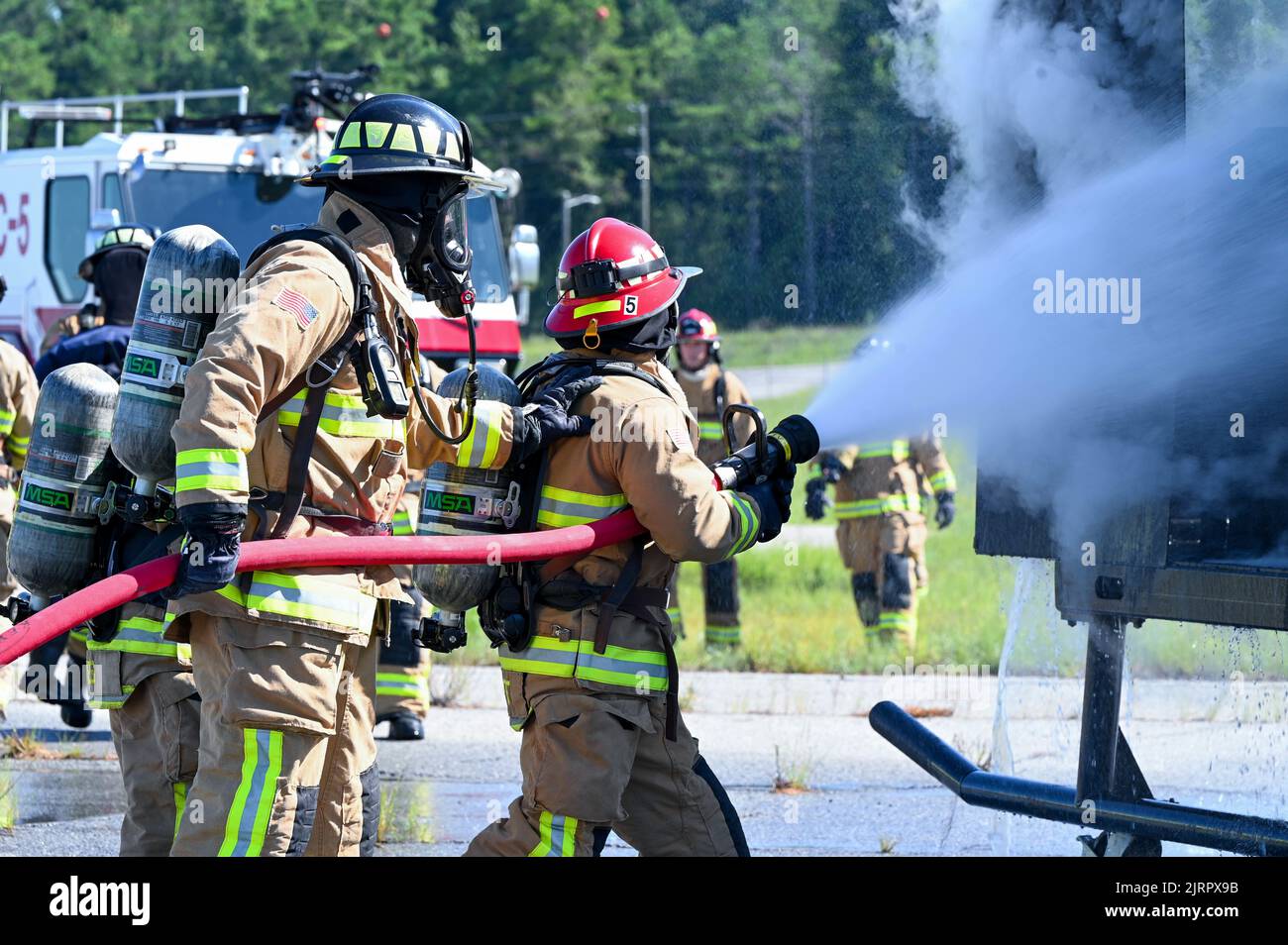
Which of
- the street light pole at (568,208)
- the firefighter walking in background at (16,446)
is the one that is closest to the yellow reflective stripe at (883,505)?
the firefighter walking in background at (16,446)

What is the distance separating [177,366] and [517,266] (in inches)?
273

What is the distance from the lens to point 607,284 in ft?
13.3

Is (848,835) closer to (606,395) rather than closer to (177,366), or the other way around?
(606,395)

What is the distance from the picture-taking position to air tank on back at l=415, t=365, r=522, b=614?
3934mm

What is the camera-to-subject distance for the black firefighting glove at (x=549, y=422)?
3834 millimetres

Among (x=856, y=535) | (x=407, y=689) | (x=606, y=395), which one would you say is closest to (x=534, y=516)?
(x=606, y=395)

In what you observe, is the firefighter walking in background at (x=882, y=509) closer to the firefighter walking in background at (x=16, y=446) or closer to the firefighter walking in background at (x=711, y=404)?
the firefighter walking in background at (x=711, y=404)

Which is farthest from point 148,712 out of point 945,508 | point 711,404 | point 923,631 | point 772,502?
point 923,631

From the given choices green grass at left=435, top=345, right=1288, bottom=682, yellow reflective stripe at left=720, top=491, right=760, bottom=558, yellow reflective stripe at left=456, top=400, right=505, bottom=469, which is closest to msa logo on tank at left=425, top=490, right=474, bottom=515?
yellow reflective stripe at left=456, top=400, right=505, bottom=469

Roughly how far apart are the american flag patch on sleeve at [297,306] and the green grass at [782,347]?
89.9 feet

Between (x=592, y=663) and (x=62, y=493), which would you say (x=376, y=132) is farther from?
(x=592, y=663)

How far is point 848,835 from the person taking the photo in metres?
5.70

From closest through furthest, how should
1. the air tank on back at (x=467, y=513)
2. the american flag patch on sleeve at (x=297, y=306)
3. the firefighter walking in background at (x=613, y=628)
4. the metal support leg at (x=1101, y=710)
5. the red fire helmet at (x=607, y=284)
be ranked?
the american flag patch on sleeve at (x=297, y=306) → the firefighter walking in background at (x=613, y=628) → the air tank on back at (x=467, y=513) → the red fire helmet at (x=607, y=284) → the metal support leg at (x=1101, y=710)

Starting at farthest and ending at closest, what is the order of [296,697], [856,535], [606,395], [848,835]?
1. [856,535]
2. [848,835]
3. [606,395]
4. [296,697]
